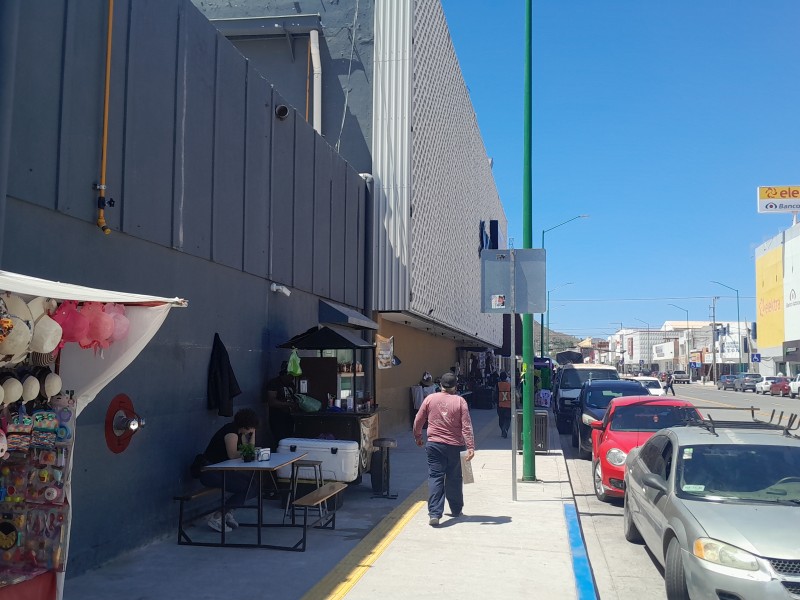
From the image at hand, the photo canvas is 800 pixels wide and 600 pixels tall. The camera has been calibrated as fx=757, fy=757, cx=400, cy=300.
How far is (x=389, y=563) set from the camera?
736cm

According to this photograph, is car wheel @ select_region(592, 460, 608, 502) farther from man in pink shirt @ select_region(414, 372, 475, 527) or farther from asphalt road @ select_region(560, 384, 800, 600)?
man in pink shirt @ select_region(414, 372, 475, 527)

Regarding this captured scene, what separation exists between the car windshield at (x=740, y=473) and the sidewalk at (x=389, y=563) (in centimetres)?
135

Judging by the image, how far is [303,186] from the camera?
42.4ft

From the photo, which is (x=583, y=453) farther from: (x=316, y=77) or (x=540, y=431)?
(x=316, y=77)

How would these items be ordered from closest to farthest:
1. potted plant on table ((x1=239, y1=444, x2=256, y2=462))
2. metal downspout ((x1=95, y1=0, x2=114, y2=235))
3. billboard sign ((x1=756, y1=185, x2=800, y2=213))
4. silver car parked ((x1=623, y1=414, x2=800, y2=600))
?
1. silver car parked ((x1=623, y1=414, x2=800, y2=600))
2. metal downspout ((x1=95, y1=0, x2=114, y2=235))
3. potted plant on table ((x1=239, y1=444, x2=256, y2=462))
4. billboard sign ((x1=756, y1=185, x2=800, y2=213))

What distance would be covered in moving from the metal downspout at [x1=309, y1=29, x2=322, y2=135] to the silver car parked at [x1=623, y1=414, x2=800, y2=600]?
11927mm

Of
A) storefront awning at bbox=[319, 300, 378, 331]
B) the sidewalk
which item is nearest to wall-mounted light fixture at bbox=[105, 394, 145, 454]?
the sidewalk

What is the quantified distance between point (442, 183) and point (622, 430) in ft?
45.1

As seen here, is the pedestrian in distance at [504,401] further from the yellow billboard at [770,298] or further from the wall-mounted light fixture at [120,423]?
the yellow billboard at [770,298]

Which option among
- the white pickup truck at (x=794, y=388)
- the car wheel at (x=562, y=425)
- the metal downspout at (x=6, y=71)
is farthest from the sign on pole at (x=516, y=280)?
the white pickup truck at (x=794, y=388)

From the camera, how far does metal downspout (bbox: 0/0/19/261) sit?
5434 mm

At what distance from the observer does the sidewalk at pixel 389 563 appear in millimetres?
6488

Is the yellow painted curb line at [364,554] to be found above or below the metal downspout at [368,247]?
below

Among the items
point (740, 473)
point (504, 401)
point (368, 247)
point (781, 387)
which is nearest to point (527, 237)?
point (368, 247)
